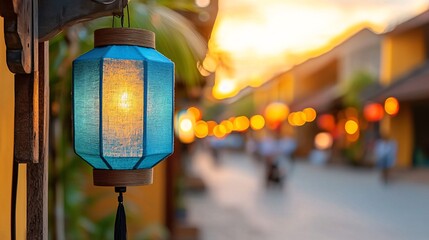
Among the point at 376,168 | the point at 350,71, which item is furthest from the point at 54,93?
the point at 350,71

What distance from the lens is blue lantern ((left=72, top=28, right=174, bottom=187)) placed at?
2.21m

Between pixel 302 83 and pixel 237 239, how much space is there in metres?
31.3

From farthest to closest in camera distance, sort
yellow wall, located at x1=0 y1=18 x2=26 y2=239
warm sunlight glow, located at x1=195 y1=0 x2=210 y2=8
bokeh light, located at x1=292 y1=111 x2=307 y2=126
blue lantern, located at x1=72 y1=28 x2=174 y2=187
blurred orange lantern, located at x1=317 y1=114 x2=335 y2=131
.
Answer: bokeh light, located at x1=292 y1=111 x2=307 y2=126 < blurred orange lantern, located at x1=317 y1=114 x2=335 y2=131 < warm sunlight glow, located at x1=195 y1=0 x2=210 y2=8 < yellow wall, located at x1=0 y1=18 x2=26 y2=239 < blue lantern, located at x1=72 y1=28 x2=174 y2=187

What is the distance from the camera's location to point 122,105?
2.22 m

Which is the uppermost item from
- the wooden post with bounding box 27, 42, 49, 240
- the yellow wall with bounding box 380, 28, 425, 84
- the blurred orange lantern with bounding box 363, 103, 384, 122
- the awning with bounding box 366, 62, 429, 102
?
the yellow wall with bounding box 380, 28, 425, 84

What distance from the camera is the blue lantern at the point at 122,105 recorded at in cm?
221

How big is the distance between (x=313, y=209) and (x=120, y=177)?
12031 mm

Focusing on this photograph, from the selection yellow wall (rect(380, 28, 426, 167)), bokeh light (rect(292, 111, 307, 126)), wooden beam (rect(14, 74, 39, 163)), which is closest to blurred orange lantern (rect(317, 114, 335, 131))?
bokeh light (rect(292, 111, 307, 126))

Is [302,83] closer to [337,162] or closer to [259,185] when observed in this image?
[337,162]

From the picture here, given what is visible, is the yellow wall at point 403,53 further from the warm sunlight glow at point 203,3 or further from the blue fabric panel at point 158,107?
the blue fabric panel at point 158,107

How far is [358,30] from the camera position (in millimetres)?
32625

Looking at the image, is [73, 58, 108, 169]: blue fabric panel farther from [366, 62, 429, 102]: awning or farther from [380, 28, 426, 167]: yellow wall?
[380, 28, 426, 167]: yellow wall

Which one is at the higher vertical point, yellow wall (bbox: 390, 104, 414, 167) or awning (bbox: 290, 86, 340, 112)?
awning (bbox: 290, 86, 340, 112)

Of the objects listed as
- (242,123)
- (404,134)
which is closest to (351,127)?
(404,134)
